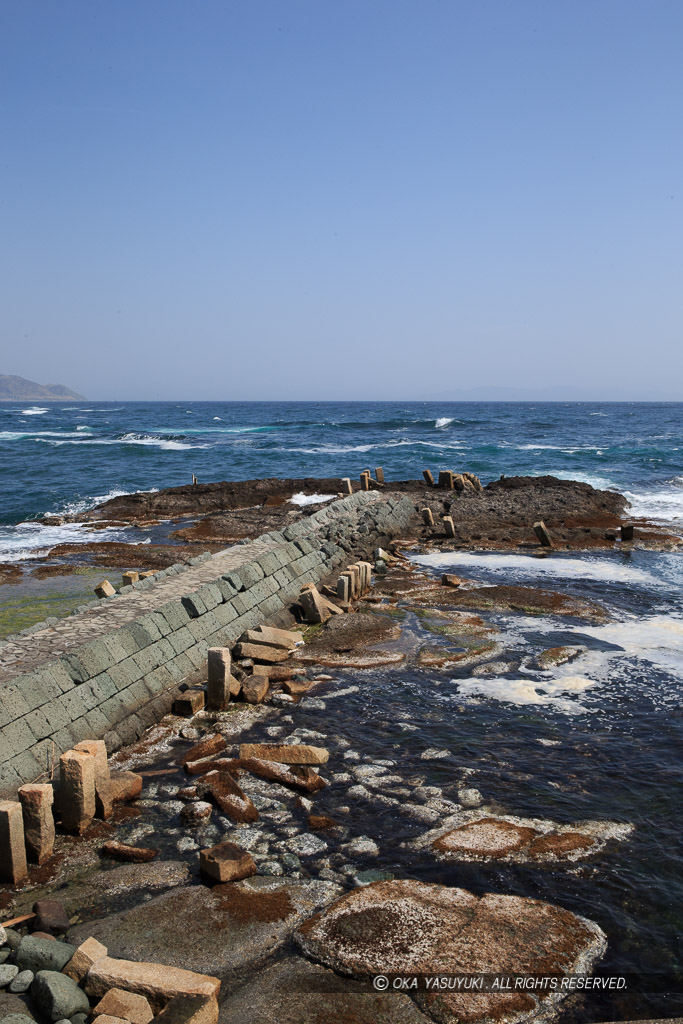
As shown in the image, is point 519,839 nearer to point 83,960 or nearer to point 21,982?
point 83,960

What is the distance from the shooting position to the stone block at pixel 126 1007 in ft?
14.9

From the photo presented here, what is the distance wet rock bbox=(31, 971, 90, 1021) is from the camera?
462 centimetres

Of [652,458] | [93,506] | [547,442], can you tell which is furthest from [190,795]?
[547,442]

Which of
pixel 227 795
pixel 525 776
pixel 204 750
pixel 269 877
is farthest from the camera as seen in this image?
pixel 204 750

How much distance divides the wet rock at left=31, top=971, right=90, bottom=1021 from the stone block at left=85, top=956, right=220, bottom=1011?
0.10m

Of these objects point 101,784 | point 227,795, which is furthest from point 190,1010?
point 101,784

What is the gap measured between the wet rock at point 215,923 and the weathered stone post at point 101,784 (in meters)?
1.47

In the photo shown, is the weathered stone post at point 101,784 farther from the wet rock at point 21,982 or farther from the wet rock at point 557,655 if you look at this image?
the wet rock at point 557,655

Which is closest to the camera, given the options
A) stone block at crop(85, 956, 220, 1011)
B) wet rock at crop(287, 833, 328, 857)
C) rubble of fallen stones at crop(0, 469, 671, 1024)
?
stone block at crop(85, 956, 220, 1011)

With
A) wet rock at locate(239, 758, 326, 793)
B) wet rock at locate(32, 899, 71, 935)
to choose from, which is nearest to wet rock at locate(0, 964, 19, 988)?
wet rock at locate(32, 899, 71, 935)

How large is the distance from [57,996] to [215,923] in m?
1.29

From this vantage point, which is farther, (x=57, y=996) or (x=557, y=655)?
(x=557, y=655)

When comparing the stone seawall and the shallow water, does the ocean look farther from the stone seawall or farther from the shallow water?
the stone seawall

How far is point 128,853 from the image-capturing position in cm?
642
